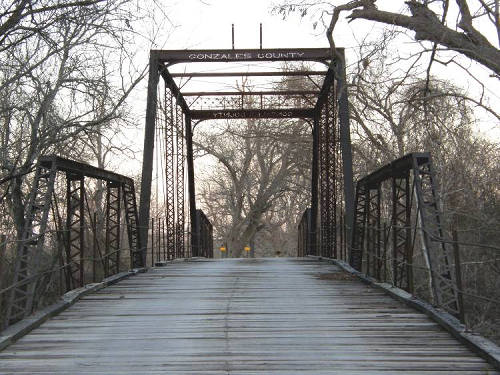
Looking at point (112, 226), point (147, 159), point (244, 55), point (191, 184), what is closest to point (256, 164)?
point (191, 184)

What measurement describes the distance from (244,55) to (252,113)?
5.96 m

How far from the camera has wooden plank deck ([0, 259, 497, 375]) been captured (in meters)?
4.75

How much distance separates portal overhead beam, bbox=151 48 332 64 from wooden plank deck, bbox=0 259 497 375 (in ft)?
25.3

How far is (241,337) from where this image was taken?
Answer: 5.68 m

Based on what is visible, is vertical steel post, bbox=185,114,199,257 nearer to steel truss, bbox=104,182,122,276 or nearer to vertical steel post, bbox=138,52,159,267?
vertical steel post, bbox=138,52,159,267

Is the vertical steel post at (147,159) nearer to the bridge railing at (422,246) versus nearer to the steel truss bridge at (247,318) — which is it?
the steel truss bridge at (247,318)

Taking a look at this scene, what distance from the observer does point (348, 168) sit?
14008 millimetres

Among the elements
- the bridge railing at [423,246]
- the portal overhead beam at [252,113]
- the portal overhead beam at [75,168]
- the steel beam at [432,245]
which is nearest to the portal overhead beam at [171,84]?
the portal overhead beam at [252,113]

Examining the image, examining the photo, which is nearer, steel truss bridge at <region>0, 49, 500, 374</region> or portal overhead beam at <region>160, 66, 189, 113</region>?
steel truss bridge at <region>0, 49, 500, 374</region>

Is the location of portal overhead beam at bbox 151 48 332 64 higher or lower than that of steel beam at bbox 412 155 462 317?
higher

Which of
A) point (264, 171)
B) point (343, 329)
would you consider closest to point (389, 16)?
point (343, 329)

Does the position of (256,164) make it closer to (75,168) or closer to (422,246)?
(422,246)

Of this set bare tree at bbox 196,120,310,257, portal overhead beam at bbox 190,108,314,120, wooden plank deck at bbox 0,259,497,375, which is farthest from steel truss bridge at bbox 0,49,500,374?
bare tree at bbox 196,120,310,257

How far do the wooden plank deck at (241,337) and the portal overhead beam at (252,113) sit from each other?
13.4m
